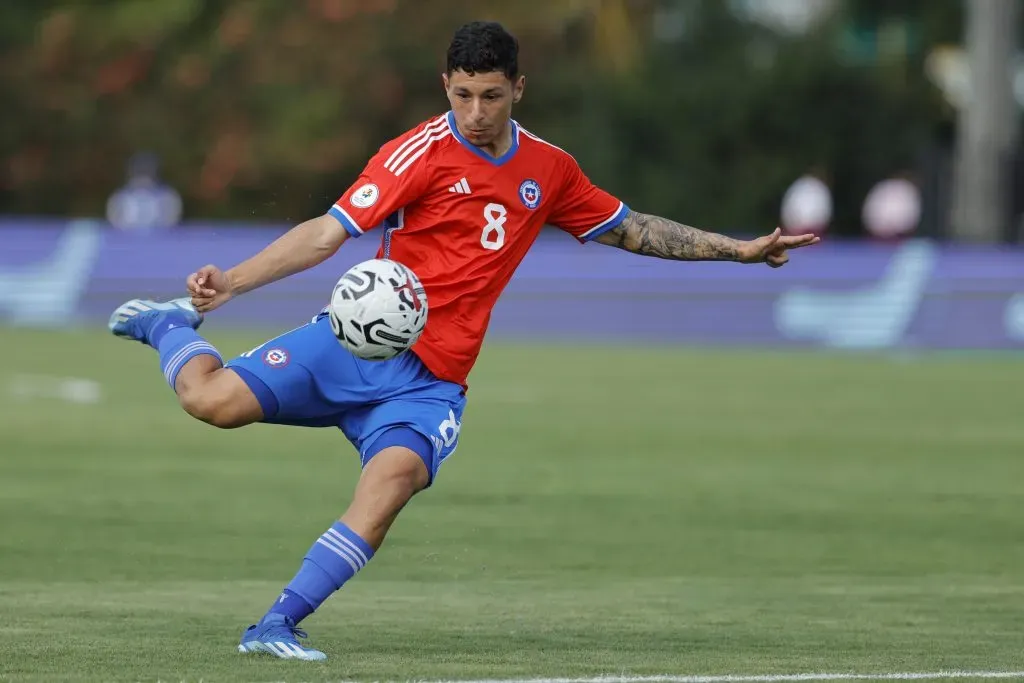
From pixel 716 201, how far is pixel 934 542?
2444 cm

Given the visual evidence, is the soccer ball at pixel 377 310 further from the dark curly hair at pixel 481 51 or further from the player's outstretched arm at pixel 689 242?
the player's outstretched arm at pixel 689 242

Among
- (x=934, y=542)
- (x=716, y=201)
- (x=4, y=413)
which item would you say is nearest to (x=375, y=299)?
(x=934, y=542)

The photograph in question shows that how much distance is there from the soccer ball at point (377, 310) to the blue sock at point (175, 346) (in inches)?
30.0

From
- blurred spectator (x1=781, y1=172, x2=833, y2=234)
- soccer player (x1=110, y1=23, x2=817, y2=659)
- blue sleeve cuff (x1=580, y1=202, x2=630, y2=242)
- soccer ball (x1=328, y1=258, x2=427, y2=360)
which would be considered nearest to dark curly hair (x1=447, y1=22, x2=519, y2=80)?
soccer player (x1=110, y1=23, x2=817, y2=659)

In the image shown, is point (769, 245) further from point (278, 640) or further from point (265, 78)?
point (265, 78)

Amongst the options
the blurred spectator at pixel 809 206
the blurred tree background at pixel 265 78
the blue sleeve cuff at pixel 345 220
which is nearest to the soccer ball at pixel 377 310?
the blue sleeve cuff at pixel 345 220

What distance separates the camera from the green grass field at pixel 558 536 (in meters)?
7.88

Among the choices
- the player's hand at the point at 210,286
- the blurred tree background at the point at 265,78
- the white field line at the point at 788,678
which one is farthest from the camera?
the blurred tree background at the point at 265,78

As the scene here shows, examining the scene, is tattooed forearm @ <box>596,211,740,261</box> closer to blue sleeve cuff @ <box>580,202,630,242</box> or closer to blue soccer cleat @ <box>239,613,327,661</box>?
blue sleeve cuff @ <box>580,202,630,242</box>

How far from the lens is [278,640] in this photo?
7430 millimetres

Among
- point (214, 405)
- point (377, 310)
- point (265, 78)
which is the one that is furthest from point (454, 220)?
point (265, 78)

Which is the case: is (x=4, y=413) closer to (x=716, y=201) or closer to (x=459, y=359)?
(x=459, y=359)

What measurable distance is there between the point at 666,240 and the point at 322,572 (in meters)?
2.14

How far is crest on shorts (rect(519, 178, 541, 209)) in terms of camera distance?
808cm
